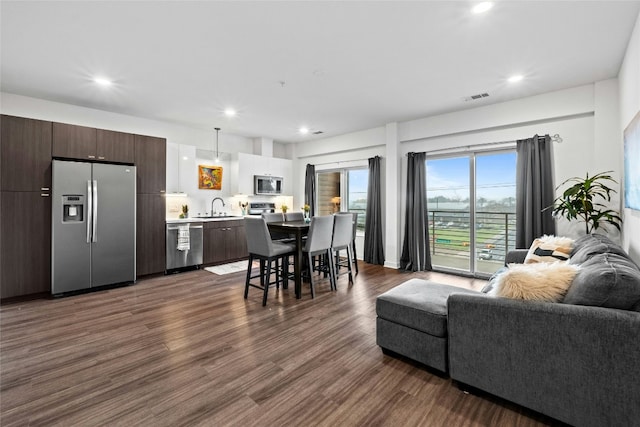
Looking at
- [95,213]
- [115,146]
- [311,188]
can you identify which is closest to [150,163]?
[115,146]

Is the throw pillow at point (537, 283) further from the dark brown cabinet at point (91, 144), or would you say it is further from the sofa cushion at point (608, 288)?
the dark brown cabinet at point (91, 144)

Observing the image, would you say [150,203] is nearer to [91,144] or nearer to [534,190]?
[91,144]

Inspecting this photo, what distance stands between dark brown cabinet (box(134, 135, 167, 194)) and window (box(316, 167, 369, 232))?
3.32 meters

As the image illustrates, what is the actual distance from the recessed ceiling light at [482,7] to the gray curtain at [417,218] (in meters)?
3.02

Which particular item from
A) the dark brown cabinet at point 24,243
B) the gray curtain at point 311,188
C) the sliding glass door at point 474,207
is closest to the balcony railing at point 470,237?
the sliding glass door at point 474,207

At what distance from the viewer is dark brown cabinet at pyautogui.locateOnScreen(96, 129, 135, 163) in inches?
166

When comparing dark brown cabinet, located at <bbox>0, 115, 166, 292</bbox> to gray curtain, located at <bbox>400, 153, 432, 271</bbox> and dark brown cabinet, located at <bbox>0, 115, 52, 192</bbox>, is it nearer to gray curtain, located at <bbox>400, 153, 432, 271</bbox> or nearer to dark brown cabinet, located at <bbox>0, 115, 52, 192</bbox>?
dark brown cabinet, located at <bbox>0, 115, 52, 192</bbox>

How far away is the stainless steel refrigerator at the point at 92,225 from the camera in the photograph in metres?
3.84

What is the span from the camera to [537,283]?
168 cm

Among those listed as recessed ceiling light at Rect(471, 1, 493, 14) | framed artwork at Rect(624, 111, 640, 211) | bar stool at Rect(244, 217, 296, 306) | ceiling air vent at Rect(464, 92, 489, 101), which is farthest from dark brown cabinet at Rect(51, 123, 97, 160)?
framed artwork at Rect(624, 111, 640, 211)

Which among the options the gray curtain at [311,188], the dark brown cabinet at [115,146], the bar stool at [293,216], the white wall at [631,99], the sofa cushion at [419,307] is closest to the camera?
the sofa cushion at [419,307]

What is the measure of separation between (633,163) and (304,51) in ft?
9.87

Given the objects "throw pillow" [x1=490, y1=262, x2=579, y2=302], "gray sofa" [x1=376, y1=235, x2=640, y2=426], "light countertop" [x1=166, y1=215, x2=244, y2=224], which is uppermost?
"light countertop" [x1=166, y1=215, x2=244, y2=224]

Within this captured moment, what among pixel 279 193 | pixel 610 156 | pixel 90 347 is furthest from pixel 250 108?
pixel 610 156
